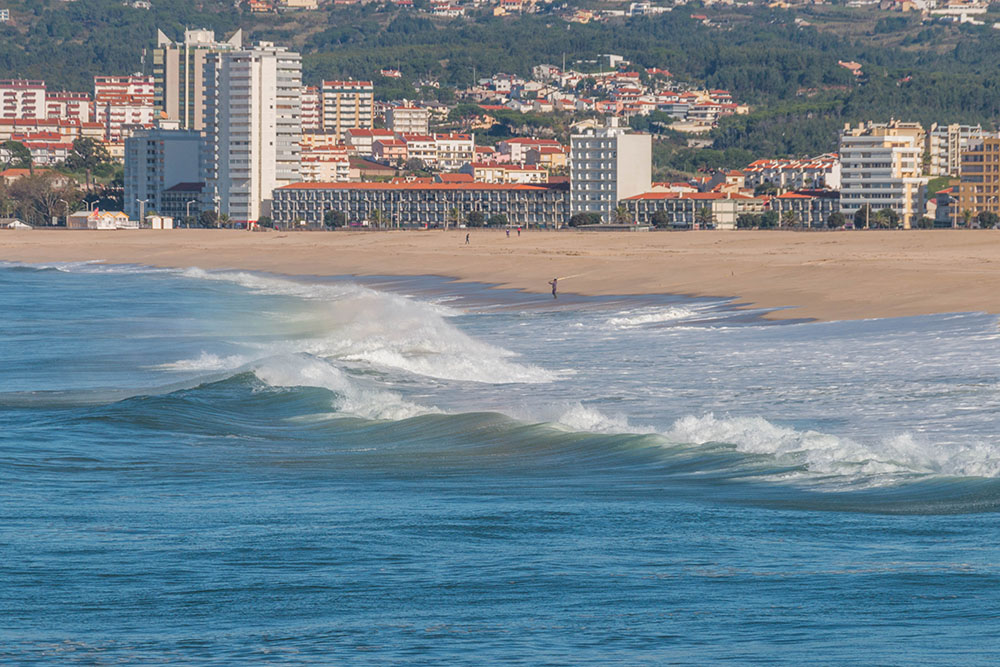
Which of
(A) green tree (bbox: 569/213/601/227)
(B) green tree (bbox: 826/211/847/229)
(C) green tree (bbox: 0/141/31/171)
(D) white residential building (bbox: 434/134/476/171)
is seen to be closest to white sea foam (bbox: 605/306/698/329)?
(B) green tree (bbox: 826/211/847/229)

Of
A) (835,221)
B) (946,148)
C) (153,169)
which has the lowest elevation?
(835,221)

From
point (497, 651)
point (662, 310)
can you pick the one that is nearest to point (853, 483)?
point (497, 651)

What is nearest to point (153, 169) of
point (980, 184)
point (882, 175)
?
point (882, 175)

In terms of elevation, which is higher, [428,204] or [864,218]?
[428,204]

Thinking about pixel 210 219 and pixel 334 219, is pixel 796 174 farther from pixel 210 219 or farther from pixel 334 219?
pixel 210 219

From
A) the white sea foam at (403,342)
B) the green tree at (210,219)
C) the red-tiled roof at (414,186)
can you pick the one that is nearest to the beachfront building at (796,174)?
the red-tiled roof at (414,186)

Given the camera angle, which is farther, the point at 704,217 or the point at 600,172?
the point at 600,172

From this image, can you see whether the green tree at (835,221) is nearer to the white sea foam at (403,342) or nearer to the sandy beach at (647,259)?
the sandy beach at (647,259)

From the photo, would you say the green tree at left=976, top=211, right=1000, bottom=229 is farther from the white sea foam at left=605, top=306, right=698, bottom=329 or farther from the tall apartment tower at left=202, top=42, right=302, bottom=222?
the white sea foam at left=605, top=306, right=698, bottom=329
